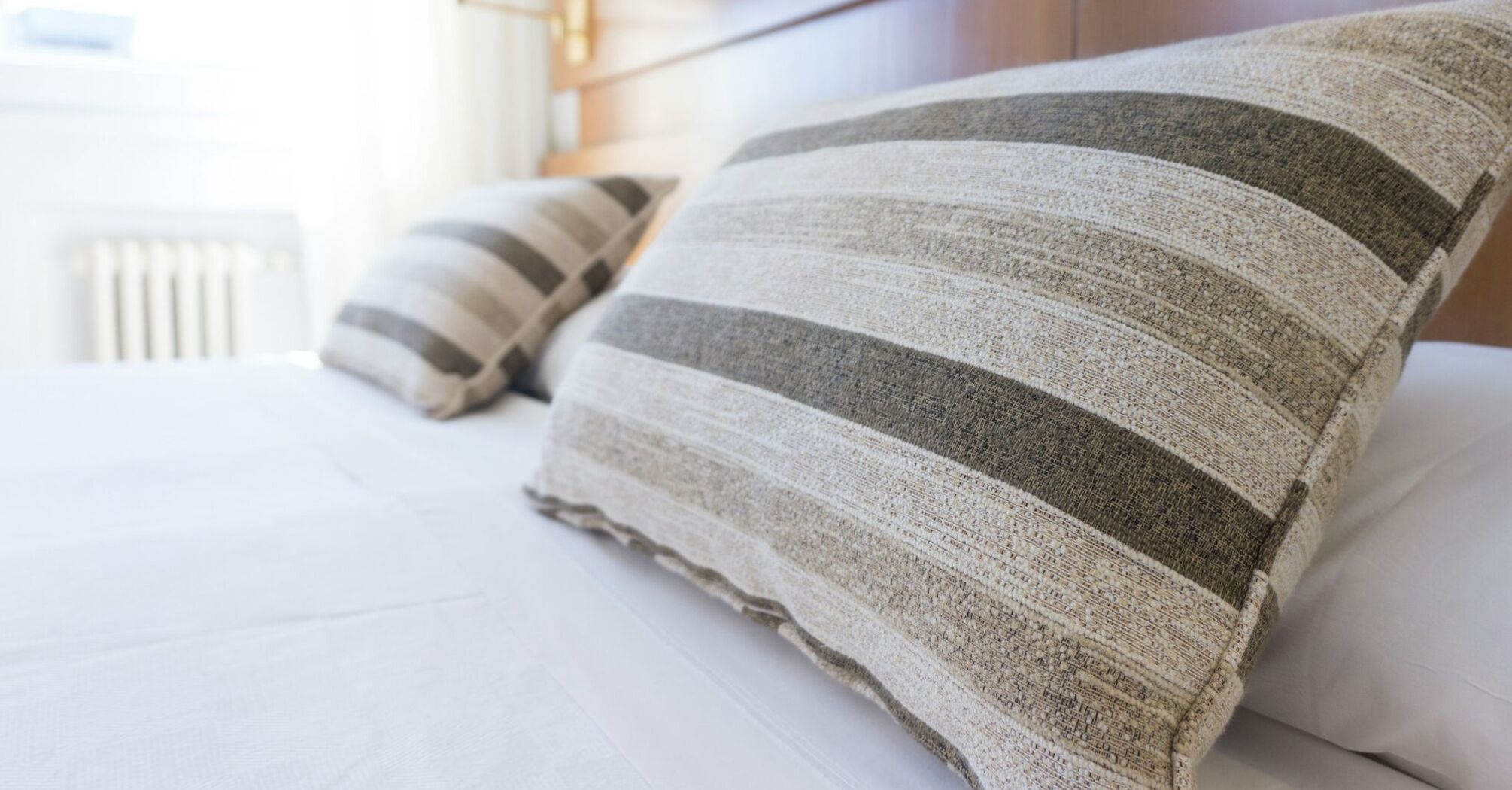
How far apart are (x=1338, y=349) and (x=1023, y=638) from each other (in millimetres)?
196

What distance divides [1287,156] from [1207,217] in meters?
0.05

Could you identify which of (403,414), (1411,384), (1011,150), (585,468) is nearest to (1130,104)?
(1011,150)

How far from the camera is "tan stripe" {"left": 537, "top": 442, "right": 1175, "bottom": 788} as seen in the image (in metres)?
0.40

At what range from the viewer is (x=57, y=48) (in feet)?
Answer: 7.63

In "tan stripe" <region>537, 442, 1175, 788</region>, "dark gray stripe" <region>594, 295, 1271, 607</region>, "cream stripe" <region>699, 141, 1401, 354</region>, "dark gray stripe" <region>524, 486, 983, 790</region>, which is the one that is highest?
"cream stripe" <region>699, 141, 1401, 354</region>

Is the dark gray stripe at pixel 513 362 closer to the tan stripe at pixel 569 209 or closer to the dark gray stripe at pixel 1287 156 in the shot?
the tan stripe at pixel 569 209

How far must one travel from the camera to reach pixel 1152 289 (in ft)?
1.49

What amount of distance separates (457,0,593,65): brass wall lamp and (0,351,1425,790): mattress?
1515 mm

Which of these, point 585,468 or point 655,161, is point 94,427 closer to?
point 585,468

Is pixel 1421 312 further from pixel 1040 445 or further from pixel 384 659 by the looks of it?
pixel 384 659

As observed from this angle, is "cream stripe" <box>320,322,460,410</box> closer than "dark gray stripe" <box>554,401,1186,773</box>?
No

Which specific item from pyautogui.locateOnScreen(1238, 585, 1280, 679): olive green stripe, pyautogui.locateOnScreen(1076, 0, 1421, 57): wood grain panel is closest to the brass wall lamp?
pyautogui.locateOnScreen(1076, 0, 1421, 57): wood grain panel

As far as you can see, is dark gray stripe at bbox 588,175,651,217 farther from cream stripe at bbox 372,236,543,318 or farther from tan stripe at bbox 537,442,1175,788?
tan stripe at bbox 537,442,1175,788

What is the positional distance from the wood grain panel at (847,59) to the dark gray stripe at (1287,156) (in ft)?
2.12
